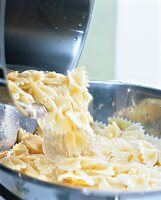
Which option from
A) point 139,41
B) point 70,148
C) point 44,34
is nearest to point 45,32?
point 44,34

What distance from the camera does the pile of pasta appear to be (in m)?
0.92

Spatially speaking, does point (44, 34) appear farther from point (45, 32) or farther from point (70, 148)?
point (70, 148)

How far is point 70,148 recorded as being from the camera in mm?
1092

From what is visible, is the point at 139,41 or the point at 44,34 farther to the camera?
the point at 139,41

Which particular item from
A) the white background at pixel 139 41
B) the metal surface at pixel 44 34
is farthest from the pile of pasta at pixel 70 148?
the white background at pixel 139 41

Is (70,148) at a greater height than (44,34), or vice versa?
(44,34)

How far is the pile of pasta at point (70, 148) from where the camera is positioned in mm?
920

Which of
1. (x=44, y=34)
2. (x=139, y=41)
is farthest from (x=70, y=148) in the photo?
(x=139, y=41)

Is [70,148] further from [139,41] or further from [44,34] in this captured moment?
[139,41]

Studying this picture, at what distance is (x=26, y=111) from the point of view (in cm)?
89

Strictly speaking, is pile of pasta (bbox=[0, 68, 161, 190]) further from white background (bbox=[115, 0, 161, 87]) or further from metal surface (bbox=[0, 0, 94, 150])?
white background (bbox=[115, 0, 161, 87])

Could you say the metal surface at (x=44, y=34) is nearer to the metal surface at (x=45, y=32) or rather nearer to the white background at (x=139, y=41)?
the metal surface at (x=45, y=32)

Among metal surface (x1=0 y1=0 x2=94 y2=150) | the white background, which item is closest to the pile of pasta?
metal surface (x1=0 y1=0 x2=94 y2=150)

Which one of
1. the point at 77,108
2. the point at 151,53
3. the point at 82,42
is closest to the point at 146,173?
the point at 77,108
